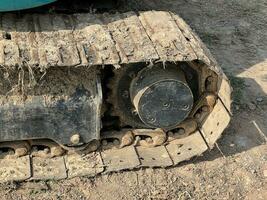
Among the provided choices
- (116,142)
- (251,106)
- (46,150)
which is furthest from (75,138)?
(251,106)

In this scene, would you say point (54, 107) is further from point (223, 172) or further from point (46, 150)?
point (223, 172)

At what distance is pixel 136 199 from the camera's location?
423 centimetres

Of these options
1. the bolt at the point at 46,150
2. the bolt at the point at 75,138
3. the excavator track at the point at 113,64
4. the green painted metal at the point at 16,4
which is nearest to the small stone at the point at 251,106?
the excavator track at the point at 113,64

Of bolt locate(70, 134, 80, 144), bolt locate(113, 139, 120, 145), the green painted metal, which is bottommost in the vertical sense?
bolt locate(113, 139, 120, 145)

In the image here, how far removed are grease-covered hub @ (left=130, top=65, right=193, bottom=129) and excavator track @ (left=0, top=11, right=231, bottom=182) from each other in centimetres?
11

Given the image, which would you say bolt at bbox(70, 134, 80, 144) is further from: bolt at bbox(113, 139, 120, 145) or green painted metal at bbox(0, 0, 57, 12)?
green painted metal at bbox(0, 0, 57, 12)

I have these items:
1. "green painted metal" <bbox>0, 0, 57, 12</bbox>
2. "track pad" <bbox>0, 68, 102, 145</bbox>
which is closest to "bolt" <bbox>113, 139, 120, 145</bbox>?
"track pad" <bbox>0, 68, 102, 145</bbox>

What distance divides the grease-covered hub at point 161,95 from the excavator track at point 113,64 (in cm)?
11

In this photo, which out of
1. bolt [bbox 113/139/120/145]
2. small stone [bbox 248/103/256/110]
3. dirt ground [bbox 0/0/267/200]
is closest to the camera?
dirt ground [bbox 0/0/267/200]

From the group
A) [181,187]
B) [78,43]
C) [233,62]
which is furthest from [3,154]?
[233,62]

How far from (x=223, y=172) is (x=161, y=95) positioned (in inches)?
33.9

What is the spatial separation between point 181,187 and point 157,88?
80 centimetres

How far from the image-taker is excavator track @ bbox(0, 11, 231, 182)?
3916 mm

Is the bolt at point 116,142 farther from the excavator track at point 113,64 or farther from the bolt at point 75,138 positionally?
the bolt at point 75,138
